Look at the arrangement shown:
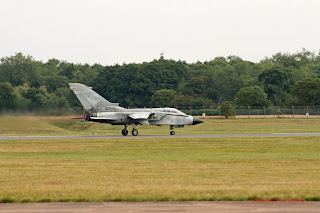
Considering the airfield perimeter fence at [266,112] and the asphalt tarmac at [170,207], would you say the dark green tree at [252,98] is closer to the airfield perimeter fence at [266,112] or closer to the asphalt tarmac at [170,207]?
the airfield perimeter fence at [266,112]

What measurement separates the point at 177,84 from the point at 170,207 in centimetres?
11831

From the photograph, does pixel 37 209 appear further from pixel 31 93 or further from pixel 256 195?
pixel 31 93

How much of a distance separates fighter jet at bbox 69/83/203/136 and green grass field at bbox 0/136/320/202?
10563 millimetres

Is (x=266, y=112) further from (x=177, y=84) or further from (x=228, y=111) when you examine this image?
(x=177, y=84)

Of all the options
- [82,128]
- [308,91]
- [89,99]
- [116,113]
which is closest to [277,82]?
[308,91]

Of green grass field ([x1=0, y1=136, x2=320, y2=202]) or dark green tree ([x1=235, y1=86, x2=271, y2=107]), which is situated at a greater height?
dark green tree ([x1=235, y1=86, x2=271, y2=107])

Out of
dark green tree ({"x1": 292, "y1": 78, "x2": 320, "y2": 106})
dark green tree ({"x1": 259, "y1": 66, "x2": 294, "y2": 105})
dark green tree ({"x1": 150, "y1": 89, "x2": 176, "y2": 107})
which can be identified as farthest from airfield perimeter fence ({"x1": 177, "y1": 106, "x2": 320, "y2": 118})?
dark green tree ({"x1": 259, "y1": 66, "x2": 294, "y2": 105})

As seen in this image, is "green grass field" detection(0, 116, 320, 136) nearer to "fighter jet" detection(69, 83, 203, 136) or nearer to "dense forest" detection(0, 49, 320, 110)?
"fighter jet" detection(69, 83, 203, 136)

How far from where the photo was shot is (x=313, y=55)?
606 ft

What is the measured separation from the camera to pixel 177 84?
13200cm

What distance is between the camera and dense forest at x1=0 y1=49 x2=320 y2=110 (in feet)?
337

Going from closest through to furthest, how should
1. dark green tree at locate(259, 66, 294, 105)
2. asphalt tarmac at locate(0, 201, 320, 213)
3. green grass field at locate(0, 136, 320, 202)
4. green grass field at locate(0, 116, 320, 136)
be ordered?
asphalt tarmac at locate(0, 201, 320, 213) → green grass field at locate(0, 136, 320, 202) → green grass field at locate(0, 116, 320, 136) → dark green tree at locate(259, 66, 294, 105)

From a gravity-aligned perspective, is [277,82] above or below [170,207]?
above

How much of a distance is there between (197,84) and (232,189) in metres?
104
